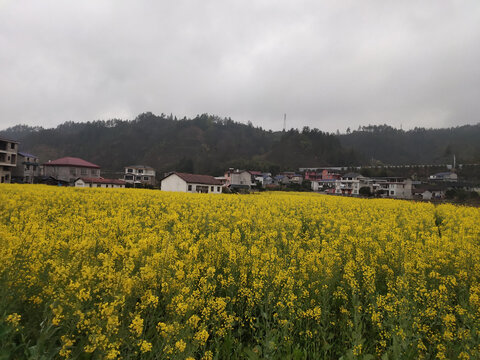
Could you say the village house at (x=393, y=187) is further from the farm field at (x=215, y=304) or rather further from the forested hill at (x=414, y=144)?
the farm field at (x=215, y=304)

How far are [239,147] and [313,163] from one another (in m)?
33.8

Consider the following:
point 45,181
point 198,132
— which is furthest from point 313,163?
point 45,181

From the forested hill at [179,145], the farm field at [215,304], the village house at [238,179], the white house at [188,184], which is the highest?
the forested hill at [179,145]

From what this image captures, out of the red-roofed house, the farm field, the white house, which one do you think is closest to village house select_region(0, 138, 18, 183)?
the red-roofed house

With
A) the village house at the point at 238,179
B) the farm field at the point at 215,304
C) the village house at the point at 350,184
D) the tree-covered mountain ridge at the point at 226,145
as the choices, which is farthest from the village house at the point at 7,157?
the village house at the point at 350,184

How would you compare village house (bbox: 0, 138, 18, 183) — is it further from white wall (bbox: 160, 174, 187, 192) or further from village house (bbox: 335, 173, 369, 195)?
village house (bbox: 335, 173, 369, 195)

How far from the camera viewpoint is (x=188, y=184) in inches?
1555

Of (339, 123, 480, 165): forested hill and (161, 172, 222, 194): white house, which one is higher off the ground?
(339, 123, 480, 165): forested hill

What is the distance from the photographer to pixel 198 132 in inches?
5022

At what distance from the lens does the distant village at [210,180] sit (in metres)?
43.2

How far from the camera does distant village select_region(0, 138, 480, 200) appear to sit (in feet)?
142

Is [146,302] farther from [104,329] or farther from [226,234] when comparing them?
[226,234]

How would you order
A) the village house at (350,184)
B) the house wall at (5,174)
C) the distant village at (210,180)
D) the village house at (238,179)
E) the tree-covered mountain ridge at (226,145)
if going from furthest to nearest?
the tree-covered mountain ridge at (226,145), the village house at (350,184), the village house at (238,179), the house wall at (5,174), the distant village at (210,180)

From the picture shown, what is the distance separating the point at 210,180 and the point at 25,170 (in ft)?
133
